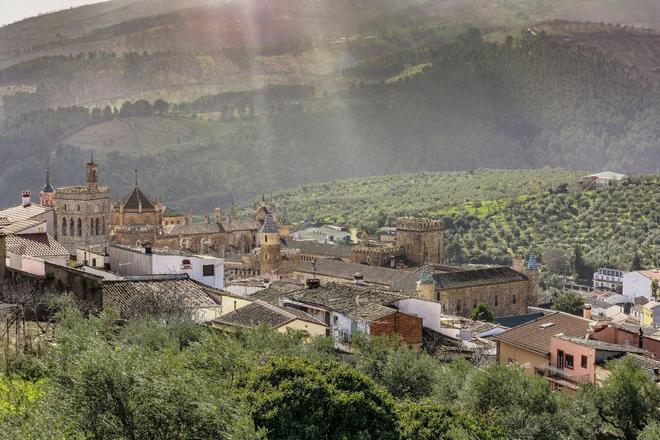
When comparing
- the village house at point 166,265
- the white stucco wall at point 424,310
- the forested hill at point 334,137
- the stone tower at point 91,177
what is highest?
the forested hill at point 334,137

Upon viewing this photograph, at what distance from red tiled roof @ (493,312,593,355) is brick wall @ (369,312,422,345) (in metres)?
2.69

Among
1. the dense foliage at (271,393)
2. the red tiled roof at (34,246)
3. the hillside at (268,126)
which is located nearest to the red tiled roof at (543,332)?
the dense foliage at (271,393)

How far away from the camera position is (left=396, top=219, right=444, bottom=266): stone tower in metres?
68.4

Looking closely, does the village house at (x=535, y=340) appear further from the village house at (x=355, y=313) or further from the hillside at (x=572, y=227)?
the hillside at (x=572, y=227)

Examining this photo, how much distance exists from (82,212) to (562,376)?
37.7 meters

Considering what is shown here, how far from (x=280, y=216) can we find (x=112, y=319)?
156 feet

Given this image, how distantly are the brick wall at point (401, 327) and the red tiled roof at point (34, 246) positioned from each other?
10524 millimetres

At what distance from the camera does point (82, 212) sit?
62406 mm

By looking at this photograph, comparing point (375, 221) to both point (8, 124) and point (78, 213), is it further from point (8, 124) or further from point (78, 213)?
point (8, 124)

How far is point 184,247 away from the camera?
6275 centimetres

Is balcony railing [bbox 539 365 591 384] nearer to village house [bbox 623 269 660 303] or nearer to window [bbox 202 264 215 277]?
window [bbox 202 264 215 277]

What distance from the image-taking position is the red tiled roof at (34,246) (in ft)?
114

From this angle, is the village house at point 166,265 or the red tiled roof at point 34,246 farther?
the village house at point 166,265

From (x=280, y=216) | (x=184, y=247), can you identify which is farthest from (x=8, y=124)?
(x=184, y=247)
